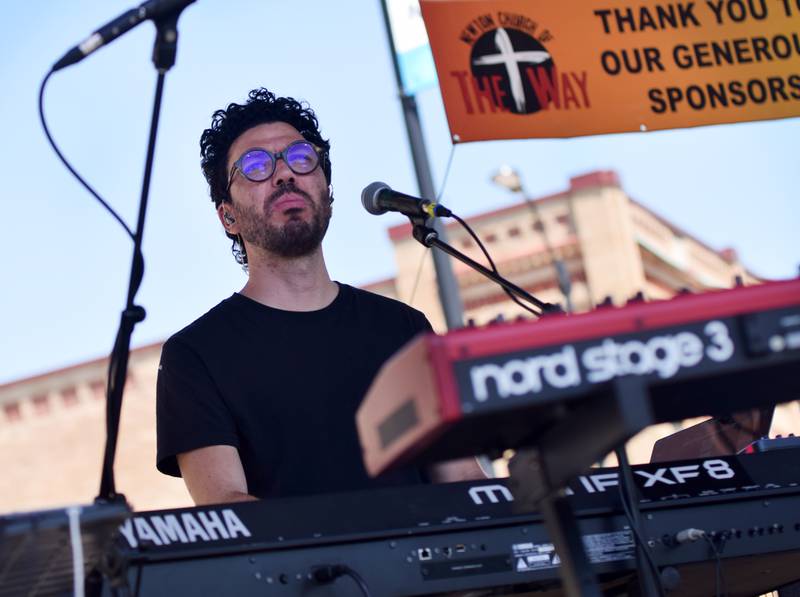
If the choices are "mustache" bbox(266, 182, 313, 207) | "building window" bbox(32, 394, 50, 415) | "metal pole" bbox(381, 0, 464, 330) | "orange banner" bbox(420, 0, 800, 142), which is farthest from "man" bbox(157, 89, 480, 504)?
"building window" bbox(32, 394, 50, 415)

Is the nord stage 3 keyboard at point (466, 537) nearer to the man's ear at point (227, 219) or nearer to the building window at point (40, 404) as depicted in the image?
the man's ear at point (227, 219)

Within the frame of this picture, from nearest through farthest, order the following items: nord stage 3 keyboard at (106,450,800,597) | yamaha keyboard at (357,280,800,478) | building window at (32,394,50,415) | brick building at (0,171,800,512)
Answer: yamaha keyboard at (357,280,800,478) < nord stage 3 keyboard at (106,450,800,597) < brick building at (0,171,800,512) < building window at (32,394,50,415)

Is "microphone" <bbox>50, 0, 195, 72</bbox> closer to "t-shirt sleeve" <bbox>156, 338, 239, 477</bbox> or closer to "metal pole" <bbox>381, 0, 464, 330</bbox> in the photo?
"t-shirt sleeve" <bbox>156, 338, 239, 477</bbox>

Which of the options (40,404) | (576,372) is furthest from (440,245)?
(40,404)

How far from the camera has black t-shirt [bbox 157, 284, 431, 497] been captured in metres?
2.95

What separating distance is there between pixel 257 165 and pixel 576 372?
1.91 m

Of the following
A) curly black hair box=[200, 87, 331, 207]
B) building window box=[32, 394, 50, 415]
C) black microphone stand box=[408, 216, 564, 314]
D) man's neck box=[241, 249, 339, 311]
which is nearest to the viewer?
black microphone stand box=[408, 216, 564, 314]

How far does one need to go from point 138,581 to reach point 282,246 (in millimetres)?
1515

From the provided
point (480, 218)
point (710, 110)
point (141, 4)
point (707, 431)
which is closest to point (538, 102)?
point (710, 110)

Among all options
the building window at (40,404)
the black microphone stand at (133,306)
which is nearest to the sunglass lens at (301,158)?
the black microphone stand at (133,306)

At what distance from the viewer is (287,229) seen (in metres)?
3.42

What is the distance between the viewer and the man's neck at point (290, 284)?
11.0 ft

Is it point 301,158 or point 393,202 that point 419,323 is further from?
point 301,158

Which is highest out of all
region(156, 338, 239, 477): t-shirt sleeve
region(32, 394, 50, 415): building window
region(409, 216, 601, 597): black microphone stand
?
region(32, 394, 50, 415): building window
